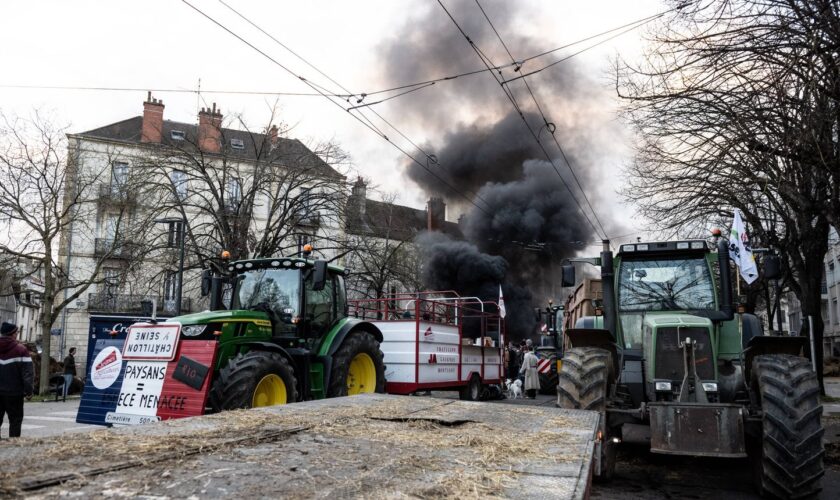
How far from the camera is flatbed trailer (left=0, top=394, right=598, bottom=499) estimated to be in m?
2.29

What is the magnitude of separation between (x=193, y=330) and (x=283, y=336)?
1.64m

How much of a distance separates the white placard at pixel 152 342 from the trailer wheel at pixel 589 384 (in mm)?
4656

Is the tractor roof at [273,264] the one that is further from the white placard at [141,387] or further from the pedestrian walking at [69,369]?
the pedestrian walking at [69,369]

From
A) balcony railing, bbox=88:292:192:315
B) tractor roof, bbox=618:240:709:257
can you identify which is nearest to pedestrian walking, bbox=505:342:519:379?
tractor roof, bbox=618:240:709:257

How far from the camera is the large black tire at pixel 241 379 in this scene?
24.0 feet

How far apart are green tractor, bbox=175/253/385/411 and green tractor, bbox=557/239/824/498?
3700mm

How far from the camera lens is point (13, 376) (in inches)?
291

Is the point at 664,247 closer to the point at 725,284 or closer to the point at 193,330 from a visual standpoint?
the point at 725,284

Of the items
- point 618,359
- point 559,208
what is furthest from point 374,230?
point 618,359

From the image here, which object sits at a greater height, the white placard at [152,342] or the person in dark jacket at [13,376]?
the white placard at [152,342]

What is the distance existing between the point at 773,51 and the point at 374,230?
89.2 feet

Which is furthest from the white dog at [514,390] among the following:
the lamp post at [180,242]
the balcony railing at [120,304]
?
the balcony railing at [120,304]

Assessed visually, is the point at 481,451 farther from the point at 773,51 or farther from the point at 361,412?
the point at 773,51

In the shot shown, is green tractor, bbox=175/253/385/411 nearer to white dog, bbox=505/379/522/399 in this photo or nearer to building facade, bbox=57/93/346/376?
white dog, bbox=505/379/522/399
